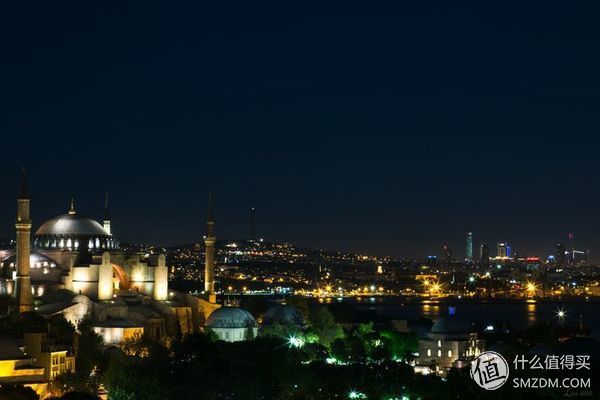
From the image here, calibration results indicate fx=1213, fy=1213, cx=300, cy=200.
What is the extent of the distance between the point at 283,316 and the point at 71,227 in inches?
440

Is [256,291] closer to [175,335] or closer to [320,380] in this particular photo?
[175,335]

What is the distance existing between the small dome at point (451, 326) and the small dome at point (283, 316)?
6.65 meters

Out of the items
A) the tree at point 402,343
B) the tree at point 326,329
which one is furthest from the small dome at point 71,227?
the tree at point 402,343

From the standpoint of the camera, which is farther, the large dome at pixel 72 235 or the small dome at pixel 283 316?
the small dome at pixel 283 316

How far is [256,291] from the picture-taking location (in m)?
156

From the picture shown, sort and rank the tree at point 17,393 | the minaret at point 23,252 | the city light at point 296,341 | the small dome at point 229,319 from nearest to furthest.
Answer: the tree at point 17,393 → the minaret at point 23,252 → the city light at point 296,341 → the small dome at point 229,319

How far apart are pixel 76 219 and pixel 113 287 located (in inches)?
259

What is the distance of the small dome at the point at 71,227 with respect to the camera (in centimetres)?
5869

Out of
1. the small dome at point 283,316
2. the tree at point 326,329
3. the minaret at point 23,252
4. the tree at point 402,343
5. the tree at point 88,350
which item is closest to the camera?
the tree at point 88,350

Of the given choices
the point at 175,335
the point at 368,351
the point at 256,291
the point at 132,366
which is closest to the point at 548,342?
the point at 368,351

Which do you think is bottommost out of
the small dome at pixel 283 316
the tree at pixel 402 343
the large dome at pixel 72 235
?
the tree at pixel 402 343

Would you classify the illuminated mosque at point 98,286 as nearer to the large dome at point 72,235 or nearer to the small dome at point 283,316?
the large dome at point 72,235

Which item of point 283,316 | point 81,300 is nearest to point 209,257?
point 283,316

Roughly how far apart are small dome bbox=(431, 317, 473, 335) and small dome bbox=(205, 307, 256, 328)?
9.07 m
